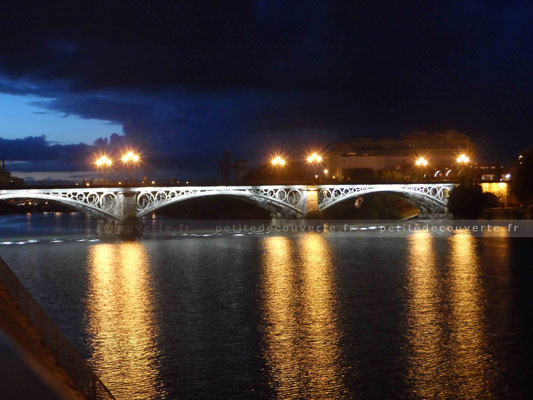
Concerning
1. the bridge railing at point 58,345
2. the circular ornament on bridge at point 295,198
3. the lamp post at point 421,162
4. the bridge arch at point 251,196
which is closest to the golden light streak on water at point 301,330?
the bridge railing at point 58,345

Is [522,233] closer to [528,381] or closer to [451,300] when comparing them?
[451,300]

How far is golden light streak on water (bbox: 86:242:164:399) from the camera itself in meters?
22.5

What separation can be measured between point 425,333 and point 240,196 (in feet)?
198

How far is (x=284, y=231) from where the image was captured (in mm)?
85500

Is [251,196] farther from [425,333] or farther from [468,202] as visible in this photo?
[425,333]

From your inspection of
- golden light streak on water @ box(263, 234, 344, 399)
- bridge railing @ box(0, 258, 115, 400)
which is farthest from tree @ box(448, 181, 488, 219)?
bridge railing @ box(0, 258, 115, 400)

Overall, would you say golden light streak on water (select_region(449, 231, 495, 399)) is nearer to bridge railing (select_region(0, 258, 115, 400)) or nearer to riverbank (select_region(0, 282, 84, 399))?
bridge railing (select_region(0, 258, 115, 400))

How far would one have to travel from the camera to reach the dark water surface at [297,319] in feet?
74.1

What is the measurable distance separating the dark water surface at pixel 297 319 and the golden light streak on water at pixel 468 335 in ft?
0.21

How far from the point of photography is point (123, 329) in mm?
29391

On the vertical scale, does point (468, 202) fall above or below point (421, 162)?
below

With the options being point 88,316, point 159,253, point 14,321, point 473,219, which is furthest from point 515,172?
point 14,321

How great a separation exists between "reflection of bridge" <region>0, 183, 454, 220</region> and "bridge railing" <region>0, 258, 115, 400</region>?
156 feet

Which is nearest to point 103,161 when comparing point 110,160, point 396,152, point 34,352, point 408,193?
point 110,160
